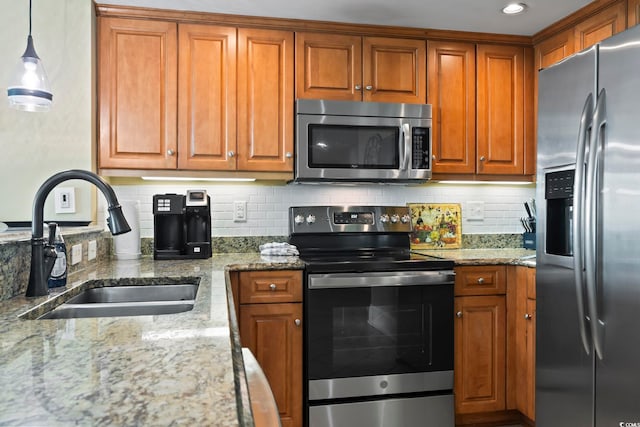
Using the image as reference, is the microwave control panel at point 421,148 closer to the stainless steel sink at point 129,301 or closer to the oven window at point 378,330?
the oven window at point 378,330

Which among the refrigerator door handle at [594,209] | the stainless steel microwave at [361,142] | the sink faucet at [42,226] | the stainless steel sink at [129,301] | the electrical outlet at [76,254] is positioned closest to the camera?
the sink faucet at [42,226]

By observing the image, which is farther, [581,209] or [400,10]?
[400,10]

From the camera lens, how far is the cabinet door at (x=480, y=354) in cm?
252

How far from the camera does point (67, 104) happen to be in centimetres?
A: 248

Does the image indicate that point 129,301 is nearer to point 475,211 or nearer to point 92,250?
point 92,250

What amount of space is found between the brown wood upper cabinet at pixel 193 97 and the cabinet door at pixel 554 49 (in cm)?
157

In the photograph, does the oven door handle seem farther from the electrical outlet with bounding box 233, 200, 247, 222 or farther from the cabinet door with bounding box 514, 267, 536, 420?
the electrical outlet with bounding box 233, 200, 247, 222

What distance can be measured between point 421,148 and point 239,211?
1.16m

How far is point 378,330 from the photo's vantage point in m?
2.39

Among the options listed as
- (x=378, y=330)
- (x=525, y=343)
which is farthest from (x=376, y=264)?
(x=525, y=343)

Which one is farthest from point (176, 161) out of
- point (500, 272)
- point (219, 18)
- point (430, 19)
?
point (500, 272)

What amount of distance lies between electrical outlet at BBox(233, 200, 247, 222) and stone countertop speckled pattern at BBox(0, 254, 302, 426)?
1.71 m

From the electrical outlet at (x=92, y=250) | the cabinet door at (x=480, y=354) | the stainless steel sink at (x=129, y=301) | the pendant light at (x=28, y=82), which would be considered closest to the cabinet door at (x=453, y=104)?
the cabinet door at (x=480, y=354)

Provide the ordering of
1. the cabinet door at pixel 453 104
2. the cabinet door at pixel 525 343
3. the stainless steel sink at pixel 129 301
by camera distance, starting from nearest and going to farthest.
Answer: the stainless steel sink at pixel 129 301 → the cabinet door at pixel 525 343 → the cabinet door at pixel 453 104
